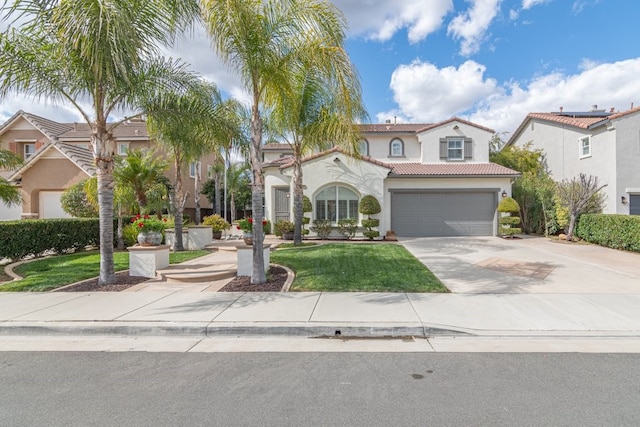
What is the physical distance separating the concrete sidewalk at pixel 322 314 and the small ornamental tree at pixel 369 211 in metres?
9.52

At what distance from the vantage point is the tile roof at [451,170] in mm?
17953

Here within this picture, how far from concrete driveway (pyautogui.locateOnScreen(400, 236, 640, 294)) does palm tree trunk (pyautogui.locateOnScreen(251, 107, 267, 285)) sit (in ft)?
14.7

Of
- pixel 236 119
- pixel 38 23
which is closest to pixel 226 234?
pixel 236 119

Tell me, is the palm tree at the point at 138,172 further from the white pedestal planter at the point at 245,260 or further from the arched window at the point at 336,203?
the white pedestal planter at the point at 245,260

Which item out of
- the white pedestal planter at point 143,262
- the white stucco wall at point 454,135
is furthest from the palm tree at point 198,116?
the white stucco wall at point 454,135

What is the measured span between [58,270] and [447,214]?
677 inches

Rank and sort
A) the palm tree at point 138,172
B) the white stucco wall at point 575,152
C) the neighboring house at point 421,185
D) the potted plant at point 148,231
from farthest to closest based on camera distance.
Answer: the neighboring house at point 421,185 → the white stucco wall at point 575,152 → the palm tree at point 138,172 → the potted plant at point 148,231

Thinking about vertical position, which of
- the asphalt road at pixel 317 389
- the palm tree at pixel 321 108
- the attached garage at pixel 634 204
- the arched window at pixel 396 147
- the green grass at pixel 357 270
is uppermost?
the arched window at pixel 396 147

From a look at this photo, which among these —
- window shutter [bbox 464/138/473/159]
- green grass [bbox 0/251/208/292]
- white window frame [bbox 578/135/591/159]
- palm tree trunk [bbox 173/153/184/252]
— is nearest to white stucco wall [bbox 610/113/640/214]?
white window frame [bbox 578/135/591/159]

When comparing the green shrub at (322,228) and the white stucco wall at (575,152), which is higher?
the white stucco wall at (575,152)

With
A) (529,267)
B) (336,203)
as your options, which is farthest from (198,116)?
(529,267)

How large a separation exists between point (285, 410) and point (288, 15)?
306 inches

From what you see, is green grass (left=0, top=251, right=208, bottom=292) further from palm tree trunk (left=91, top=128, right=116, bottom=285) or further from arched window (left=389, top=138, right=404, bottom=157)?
arched window (left=389, top=138, right=404, bottom=157)

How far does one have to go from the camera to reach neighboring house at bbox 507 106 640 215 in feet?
51.4
